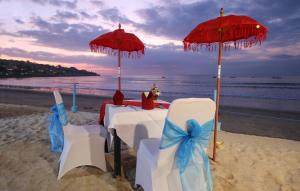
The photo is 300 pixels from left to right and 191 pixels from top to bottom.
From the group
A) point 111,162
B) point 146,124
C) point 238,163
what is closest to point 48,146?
point 111,162

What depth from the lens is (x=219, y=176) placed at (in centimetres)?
318

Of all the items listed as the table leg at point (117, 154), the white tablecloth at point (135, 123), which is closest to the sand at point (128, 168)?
the table leg at point (117, 154)

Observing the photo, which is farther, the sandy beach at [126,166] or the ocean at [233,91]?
the ocean at [233,91]

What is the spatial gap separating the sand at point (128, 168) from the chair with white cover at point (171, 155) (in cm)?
68

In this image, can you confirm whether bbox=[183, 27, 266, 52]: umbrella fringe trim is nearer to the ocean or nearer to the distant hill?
the ocean

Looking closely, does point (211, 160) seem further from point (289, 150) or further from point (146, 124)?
point (289, 150)

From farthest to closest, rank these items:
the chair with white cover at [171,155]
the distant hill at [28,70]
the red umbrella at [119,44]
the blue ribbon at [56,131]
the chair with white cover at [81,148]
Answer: the distant hill at [28,70]
the red umbrella at [119,44]
the blue ribbon at [56,131]
the chair with white cover at [81,148]
the chair with white cover at [171,155]

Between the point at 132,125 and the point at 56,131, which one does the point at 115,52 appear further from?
the point at 132,125

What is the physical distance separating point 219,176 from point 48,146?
311 cm

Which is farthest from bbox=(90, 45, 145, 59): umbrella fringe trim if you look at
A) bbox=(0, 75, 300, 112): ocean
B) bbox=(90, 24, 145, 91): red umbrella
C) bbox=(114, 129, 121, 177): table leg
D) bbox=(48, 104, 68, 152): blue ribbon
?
bbox=(0, 75, 300, 112): ocean

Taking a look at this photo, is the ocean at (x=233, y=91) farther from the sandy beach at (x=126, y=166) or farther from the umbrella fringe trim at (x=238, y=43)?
the sandy beach at (x=126, y=166)

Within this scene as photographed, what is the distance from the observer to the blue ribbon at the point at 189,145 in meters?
2.05

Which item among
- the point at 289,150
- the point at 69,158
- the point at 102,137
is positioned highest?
the point at 102,137

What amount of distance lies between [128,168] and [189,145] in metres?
1.66
